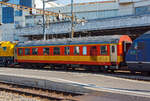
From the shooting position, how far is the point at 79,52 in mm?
19719

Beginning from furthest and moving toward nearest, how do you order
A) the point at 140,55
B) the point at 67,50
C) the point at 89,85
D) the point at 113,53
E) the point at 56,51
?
the point at 56,51, the point at 67,50, the point at 113,53, the point at 140,55, the point at 89,85

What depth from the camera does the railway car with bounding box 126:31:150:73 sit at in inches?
582

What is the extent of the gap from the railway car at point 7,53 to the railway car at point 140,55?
17.0 m

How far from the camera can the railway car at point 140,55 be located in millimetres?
14789

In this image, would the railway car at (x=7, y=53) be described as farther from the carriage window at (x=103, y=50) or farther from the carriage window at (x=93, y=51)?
the carriage window at (x=103, y=50)

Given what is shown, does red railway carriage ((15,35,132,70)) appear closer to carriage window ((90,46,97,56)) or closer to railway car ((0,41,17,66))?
carriage window ((90,46,97,56))

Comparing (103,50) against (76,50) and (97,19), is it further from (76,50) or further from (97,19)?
(97,19)

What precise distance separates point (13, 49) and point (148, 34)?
18.1 metres

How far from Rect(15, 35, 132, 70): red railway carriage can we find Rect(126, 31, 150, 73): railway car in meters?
1.70

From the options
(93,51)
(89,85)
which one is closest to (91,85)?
(89,85)

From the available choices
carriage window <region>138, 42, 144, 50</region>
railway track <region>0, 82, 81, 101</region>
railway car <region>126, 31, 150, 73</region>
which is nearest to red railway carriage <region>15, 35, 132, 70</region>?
railway car <region>126, 31, 150, 73</region>

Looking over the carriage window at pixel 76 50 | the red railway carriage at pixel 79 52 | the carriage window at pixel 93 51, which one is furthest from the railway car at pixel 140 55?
the carriage window at pixel 76 50

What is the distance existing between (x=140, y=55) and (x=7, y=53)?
19.0 metres

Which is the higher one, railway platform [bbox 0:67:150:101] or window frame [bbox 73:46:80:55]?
window frame [bbox 73:46:80:55]
